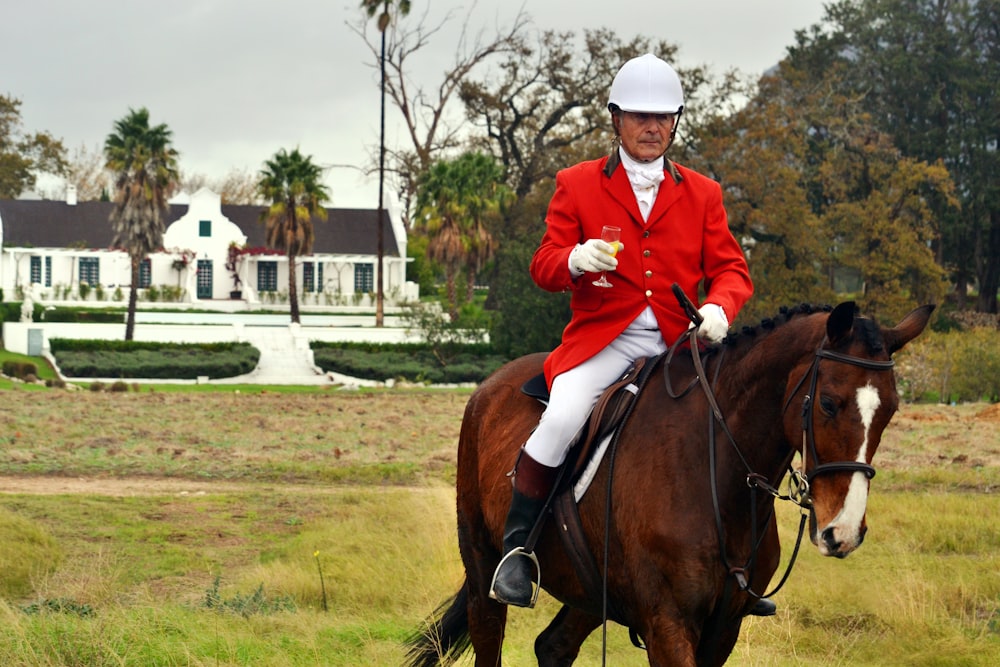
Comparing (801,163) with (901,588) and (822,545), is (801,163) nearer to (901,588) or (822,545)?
(901,588)

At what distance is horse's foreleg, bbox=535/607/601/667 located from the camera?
529 cm

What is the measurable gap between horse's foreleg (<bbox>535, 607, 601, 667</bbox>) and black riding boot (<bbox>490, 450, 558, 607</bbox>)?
0.64 metres

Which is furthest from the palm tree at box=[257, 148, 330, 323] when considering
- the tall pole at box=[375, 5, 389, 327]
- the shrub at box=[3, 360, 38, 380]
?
the shrub at box=[3, 360, 38, 380]

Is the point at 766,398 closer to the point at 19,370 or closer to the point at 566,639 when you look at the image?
the point at 566,639

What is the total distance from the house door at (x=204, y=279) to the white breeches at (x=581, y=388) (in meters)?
60.6

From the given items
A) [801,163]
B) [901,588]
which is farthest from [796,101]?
[901,588]

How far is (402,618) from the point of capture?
26.4 ft

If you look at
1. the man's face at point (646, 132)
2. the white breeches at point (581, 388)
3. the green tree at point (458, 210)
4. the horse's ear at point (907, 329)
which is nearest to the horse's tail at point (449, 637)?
the white breeches at point (581, 388)

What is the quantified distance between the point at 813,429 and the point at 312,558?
6.95m

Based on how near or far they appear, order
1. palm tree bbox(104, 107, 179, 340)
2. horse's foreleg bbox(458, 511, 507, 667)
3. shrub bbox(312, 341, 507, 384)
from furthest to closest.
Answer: palm tree bbox(104, 107, 179, 340)
shrub bbox(312, 341, 507, 384)
horse's foreleg bbox(458, 511, 507, 667)

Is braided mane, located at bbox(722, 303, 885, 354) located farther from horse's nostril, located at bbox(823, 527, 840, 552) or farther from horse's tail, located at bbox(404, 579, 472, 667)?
horse's tail, located at bbox(404, 579, 472, 667)

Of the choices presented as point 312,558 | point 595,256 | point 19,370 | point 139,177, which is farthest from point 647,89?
point 139,177

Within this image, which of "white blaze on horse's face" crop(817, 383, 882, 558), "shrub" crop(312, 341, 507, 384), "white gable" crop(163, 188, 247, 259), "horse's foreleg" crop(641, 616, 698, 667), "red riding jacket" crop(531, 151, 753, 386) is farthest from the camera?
"white gable" crop(163, 188, 247, 259)

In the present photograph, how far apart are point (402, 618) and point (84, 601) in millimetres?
2079
